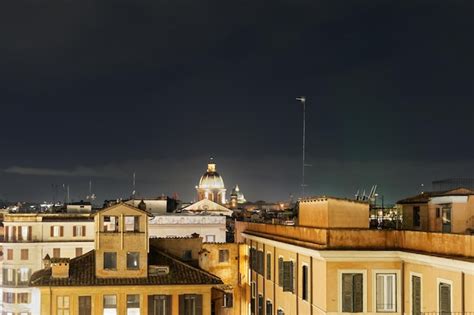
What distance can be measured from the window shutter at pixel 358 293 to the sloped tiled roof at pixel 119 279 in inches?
642

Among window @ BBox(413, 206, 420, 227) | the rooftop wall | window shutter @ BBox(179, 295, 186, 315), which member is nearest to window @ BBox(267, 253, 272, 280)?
the rooftop wall

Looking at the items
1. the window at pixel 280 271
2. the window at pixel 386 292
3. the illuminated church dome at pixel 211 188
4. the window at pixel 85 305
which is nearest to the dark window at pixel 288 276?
the window at pixel 280 271

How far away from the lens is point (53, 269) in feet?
160

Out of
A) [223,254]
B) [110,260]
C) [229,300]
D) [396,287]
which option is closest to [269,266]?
[110,260]

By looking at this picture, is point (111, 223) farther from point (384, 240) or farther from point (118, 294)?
point (384, 240)

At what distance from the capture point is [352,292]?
3481 centimetres

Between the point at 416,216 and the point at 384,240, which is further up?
the point at 416,216

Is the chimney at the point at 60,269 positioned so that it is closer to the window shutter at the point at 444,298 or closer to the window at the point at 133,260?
the window at the point at 133,260

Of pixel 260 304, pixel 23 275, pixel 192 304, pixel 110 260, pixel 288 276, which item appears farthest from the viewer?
pixel 23 275

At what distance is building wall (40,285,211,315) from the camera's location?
1885 inches

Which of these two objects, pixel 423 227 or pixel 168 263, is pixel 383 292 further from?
Result: pixel 168 263

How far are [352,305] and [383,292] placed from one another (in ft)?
5.18

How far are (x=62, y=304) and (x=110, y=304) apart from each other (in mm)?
3069

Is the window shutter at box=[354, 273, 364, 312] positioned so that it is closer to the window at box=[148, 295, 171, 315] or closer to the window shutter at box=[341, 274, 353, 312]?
the window shutter at box=[341, 274, 353, 312]
